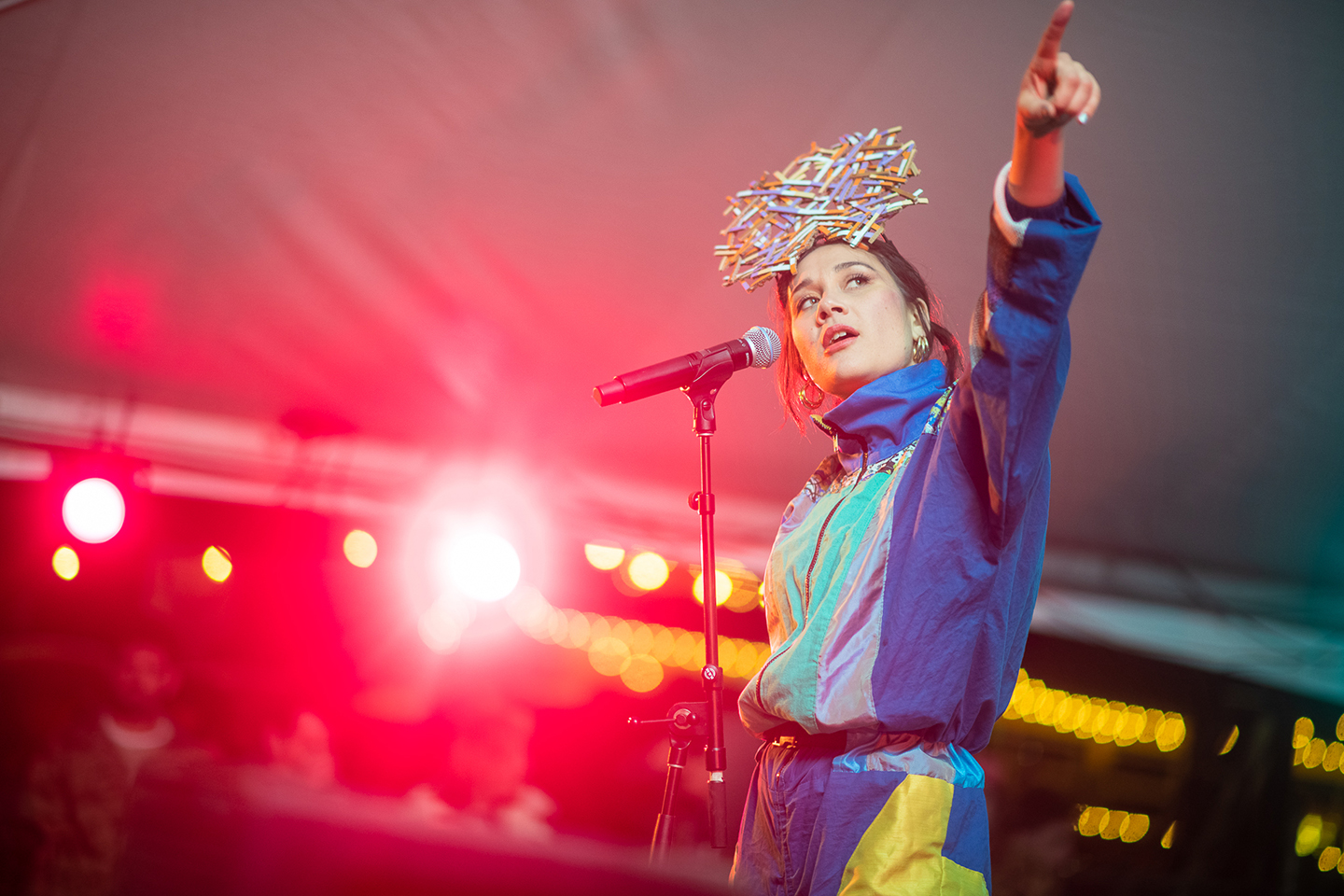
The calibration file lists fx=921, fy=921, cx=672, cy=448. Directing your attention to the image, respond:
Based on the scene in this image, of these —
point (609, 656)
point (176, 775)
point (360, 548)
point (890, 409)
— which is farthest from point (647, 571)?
point (176, 775)

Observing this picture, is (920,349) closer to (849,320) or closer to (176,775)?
(849,320)

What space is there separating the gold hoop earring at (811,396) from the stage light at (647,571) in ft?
11.0

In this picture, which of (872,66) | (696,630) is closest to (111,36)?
(872,66)

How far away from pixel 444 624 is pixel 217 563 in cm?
133

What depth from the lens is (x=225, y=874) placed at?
637 millimetres

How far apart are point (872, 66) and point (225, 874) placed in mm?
1904

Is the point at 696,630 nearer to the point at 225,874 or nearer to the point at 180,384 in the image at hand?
the point at 180,384

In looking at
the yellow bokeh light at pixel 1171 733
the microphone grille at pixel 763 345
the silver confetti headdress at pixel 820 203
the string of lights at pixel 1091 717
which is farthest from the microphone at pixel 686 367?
the yellow bokeh light at pixel 1171 733

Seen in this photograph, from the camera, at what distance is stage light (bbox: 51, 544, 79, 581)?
483 cm

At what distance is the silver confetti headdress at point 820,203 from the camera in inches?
58.2

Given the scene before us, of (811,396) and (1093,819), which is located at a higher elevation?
(811,396)

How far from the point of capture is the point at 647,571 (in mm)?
5387

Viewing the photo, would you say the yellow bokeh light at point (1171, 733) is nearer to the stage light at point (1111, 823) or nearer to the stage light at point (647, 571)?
the stage light at point (1111, 823)

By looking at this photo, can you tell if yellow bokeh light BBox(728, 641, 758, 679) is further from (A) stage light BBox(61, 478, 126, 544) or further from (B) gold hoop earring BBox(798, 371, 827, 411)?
(B) gold hoop earring BBox(798, 371, 827, 411)
